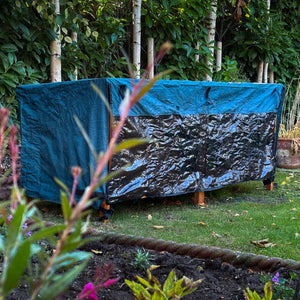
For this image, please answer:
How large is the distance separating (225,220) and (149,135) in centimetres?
101

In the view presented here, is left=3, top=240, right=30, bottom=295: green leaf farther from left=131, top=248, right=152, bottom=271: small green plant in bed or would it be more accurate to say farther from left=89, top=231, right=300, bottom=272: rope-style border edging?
left=131, top=248, right=152, bottom=271: small green plant in bed

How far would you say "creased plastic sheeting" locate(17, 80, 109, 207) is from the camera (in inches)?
144

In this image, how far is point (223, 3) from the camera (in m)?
7.82

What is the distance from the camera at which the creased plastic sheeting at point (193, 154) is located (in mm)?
3863

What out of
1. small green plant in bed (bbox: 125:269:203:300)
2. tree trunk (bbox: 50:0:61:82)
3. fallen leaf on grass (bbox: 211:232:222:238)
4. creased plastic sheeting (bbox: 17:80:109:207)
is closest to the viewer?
small green plant in bed (bbox: 125:269:203:300)

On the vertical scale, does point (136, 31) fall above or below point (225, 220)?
above

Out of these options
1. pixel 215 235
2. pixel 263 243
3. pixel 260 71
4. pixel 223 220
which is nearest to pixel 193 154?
pixel 223 220

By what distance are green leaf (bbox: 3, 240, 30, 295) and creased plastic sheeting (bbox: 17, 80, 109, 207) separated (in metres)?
3.08

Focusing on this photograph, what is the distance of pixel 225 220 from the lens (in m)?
3.81

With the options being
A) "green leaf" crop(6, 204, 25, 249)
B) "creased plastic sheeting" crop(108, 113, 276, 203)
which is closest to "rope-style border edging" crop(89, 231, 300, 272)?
"creased plastic sheeting" crop(108, 113, 276, 203)

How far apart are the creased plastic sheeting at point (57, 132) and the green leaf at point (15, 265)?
3078 millimetres

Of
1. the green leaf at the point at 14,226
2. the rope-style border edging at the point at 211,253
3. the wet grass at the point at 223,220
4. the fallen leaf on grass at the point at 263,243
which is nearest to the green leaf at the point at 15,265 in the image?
the green leaf at the point at 14,226

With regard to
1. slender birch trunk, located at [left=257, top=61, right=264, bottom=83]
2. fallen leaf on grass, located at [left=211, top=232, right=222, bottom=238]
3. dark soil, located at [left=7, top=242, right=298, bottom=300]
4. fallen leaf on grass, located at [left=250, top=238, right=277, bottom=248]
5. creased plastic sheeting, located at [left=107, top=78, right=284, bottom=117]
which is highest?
slender birch trunk, located at [left=257, top=61, right=264, bottom=83]

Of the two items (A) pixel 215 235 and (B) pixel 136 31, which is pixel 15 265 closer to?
(A) pixel 215 235
